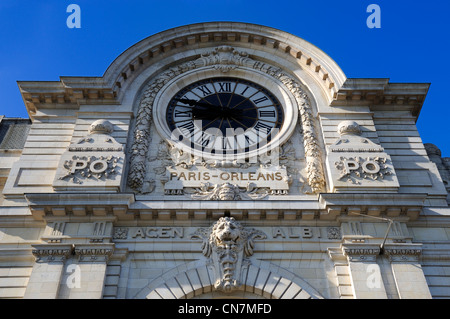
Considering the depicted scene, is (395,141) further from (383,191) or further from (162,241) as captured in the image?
(162,241)

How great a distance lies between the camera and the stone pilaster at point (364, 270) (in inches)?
477

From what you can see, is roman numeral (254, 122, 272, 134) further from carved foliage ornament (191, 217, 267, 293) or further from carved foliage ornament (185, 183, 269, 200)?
carved foliage ornament (191, 217, 267, 293)

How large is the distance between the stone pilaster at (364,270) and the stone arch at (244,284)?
1.02m

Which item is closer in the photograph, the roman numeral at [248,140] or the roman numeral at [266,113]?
the roman numeral at [248,140]

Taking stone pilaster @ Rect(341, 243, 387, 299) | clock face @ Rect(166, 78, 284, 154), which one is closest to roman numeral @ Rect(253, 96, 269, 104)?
clock face @ Rect(166, 78, 284, 154)

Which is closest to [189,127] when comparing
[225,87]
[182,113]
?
[182,113]

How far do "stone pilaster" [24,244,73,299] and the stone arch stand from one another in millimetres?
2022

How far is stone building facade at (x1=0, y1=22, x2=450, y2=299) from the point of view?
1261cm

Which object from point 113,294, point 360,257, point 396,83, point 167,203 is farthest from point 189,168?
point 396,83

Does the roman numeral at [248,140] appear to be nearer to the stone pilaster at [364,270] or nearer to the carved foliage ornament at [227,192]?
the carved foliage ornament at [227,192]

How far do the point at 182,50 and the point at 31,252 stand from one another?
9.27m

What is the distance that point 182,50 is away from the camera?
18.8 metres

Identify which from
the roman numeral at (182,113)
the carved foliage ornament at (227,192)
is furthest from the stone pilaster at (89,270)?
the roman numeral at (182,113)
